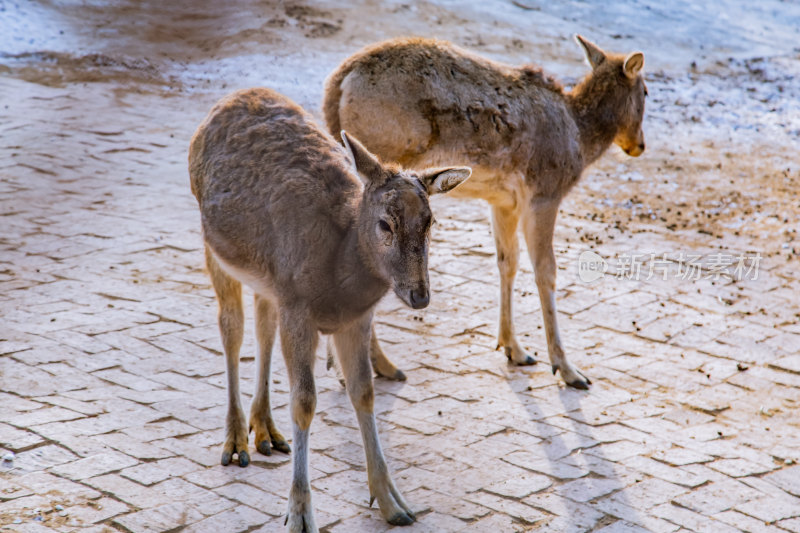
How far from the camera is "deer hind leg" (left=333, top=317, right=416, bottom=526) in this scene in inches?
190

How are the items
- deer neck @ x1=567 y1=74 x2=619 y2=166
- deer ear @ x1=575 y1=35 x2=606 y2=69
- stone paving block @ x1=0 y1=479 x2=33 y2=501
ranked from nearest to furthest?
stone paving block @ x1=0 y1=479 x2=33 y2=501, deer neck @ x1=567 y1=74 x2=619 y2=166, deer ear @ x1=575 y1=35 x2=606 y2=69

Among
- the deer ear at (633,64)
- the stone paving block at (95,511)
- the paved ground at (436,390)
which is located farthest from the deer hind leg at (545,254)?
the stone paving block at (95,511)

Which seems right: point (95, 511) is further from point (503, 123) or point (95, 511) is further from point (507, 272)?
point (503, 123)

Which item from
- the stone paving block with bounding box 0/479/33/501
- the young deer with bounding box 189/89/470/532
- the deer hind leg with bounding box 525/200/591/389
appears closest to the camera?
the young deer with bounding box 189/89/470/532

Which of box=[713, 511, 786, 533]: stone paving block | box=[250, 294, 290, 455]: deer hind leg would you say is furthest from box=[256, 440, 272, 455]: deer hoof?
box=[713, 511, 786, 533]: stone paving block

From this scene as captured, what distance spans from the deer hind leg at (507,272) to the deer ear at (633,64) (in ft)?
5.16

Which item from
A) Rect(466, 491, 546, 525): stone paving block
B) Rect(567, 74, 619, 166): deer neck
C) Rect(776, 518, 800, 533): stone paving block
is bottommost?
Rect(466, 491, 546, 525): stone paving block

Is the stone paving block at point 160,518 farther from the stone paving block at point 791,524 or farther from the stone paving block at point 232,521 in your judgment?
the stone paving block at point 791,524

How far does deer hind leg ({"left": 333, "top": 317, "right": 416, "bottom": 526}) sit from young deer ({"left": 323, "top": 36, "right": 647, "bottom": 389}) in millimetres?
1592

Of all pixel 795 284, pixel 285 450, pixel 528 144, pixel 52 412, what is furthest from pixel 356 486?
pixel 795 284

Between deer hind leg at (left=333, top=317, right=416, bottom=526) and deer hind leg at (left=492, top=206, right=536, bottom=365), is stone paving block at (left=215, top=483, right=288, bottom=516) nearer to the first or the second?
deer hind leg at (left=333, top=317, right=416, bottom=526)

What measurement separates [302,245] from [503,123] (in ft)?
9.28

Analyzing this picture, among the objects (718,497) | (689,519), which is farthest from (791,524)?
(689,519)

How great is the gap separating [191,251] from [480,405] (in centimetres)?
363
